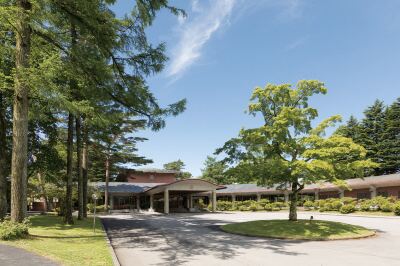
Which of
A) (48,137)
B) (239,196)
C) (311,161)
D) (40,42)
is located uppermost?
(40,42)

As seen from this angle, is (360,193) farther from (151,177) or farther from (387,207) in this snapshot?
(151,177)

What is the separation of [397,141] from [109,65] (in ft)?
185

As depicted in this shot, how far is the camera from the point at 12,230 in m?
13.2

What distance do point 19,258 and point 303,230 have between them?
13.3 metres

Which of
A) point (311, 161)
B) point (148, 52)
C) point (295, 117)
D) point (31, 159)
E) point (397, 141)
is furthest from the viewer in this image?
point (397, 141)

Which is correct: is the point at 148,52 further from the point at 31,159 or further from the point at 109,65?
the point at 31,159

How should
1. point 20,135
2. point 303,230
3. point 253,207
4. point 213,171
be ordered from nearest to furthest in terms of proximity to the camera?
point 20,135 < point 303,230 < point 253,207 < point 213,171

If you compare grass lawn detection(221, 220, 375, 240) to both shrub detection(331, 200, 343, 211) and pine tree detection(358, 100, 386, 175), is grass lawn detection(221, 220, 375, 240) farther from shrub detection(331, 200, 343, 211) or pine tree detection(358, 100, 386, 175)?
pine tree detection(358, 100, 386, 175)

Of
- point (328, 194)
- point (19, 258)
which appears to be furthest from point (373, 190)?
point (19, 258)

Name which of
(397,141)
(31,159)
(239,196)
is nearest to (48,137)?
(31,159)

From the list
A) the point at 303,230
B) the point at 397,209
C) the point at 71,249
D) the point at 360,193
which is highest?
the point at 360,193

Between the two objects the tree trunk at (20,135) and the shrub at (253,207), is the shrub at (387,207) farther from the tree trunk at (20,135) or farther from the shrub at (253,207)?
the tree trunk at (20,135)

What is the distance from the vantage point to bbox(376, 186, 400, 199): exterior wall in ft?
127

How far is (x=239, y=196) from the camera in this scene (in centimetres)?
6053
